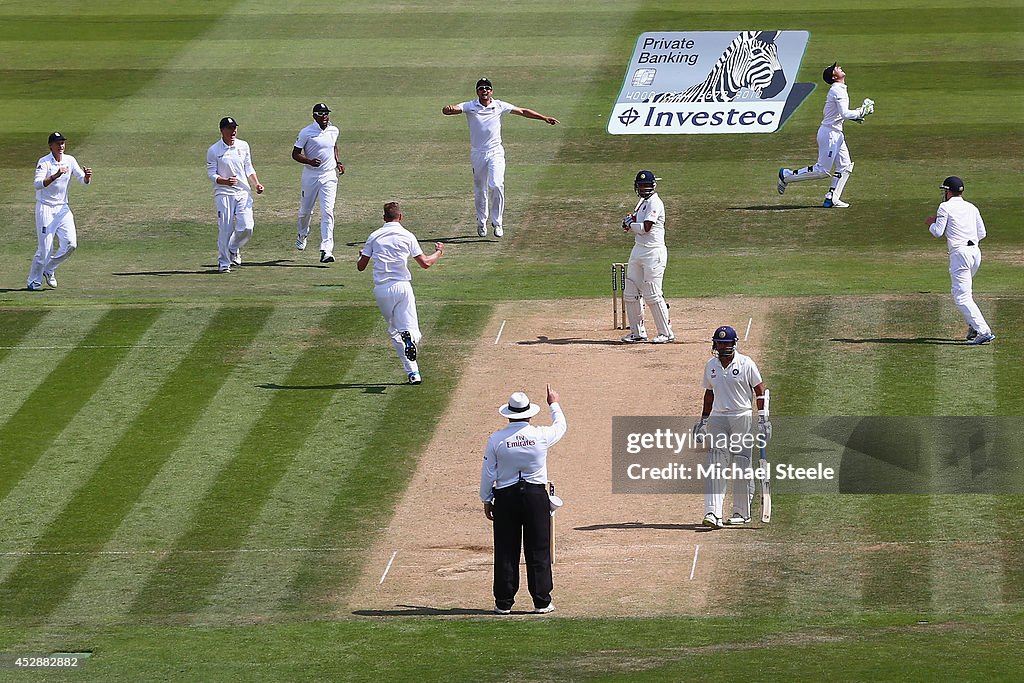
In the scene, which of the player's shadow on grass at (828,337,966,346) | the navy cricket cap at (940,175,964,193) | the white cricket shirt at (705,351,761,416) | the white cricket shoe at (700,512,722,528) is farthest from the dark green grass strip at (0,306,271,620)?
the navy cricket cap at (940,175,964,193)

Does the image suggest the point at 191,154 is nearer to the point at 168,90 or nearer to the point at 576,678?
the point at 168,90

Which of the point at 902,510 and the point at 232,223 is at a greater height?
the point at 232,223

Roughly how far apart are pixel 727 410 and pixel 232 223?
12230 millimetres

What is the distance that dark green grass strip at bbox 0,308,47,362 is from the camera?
75.4ft

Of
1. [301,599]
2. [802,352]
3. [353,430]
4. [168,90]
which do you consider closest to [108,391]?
[353,430]

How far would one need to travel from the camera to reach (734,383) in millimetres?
16203

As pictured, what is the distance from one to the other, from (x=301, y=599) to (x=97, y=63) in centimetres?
2654

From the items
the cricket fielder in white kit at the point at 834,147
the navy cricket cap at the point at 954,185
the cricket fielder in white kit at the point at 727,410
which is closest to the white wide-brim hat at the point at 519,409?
the cricket fielder in white kit at the point at 727,410

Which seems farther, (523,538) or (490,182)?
(490,182)

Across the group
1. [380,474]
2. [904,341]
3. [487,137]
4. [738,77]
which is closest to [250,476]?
[380,474]

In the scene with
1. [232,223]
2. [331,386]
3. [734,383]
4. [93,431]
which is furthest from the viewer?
[232,223]

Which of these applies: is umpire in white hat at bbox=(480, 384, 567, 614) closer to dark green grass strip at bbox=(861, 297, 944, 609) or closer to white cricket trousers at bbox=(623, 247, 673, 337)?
dark green grass strip at bbox=(861, 297, 944, 609)

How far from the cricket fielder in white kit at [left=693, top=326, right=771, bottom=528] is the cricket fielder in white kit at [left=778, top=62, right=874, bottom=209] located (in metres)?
14.0

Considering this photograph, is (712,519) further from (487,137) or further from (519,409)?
(487,137)
